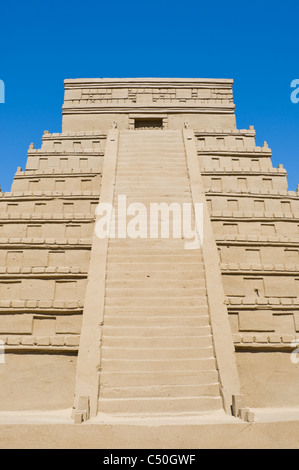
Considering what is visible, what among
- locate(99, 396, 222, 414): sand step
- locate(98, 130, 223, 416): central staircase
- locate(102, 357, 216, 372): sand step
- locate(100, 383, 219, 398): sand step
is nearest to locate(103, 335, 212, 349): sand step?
locate(98, 130, 223, 416): central staircase

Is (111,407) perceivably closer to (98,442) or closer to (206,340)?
(98,442)

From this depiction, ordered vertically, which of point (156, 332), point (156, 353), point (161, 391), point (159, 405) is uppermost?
point (156, 332)

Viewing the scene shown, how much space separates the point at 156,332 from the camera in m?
7.51

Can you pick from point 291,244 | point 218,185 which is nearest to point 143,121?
point 218,185

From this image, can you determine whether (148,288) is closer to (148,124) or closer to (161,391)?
(161,391)

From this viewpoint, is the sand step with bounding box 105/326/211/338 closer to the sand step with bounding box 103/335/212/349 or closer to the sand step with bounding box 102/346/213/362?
the sand step with bounding box 103/335/212/349

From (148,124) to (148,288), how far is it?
12.9 m

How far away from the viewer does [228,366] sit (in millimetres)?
6801

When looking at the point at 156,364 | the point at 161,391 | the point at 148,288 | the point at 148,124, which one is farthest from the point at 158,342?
the point at 148,124

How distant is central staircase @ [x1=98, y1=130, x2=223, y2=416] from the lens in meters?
6.48

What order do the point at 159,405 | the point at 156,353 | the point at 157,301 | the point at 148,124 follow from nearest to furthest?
the point at 159,405 → the point at 156,353 → the point at 157,301 → the point at 148,124

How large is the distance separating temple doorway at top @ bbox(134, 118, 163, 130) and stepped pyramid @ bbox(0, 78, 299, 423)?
4457mm

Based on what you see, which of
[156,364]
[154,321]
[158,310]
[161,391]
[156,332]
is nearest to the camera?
[161,391]

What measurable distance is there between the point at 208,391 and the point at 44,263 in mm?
5763
